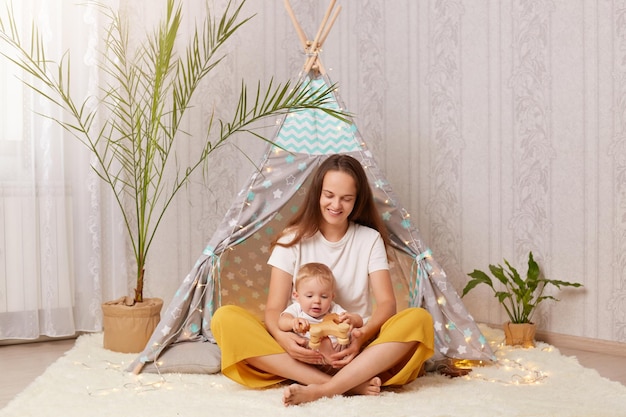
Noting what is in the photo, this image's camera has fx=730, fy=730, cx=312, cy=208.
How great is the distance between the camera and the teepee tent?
9.20 feet

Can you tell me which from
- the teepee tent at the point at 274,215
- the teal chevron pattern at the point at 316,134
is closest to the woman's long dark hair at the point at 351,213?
the teepee tent at the point at 274,215

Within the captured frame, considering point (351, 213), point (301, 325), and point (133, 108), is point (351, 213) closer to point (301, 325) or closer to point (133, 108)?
point (301, 325)

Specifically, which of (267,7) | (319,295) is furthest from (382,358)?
(267,7)

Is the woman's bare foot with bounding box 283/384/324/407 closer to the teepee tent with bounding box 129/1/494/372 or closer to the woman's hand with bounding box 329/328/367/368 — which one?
the woman's hand with bounding box 329/328/367/368

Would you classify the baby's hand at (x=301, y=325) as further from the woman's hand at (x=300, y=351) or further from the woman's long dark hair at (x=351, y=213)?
the woman's long dark hair at (x=351, y=213)

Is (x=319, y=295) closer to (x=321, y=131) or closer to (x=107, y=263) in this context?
(x=321, y=131)

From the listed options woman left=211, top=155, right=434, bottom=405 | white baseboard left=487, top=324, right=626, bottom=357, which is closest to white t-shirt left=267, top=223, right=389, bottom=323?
woman left=211, top=155, right=434, bottom=405

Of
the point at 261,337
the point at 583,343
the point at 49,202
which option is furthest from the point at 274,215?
the point at 583,343

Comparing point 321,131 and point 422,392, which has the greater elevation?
point 321,131

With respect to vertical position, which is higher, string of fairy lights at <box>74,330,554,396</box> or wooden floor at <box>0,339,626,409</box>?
string of fairy lights at <box>74,330,554,396</box>

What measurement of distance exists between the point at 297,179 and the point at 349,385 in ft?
3.03

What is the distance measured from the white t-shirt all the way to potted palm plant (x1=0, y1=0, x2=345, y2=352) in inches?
19.4

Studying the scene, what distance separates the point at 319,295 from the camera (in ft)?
8.09

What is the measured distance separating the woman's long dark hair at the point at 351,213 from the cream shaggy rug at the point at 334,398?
0.60 m
